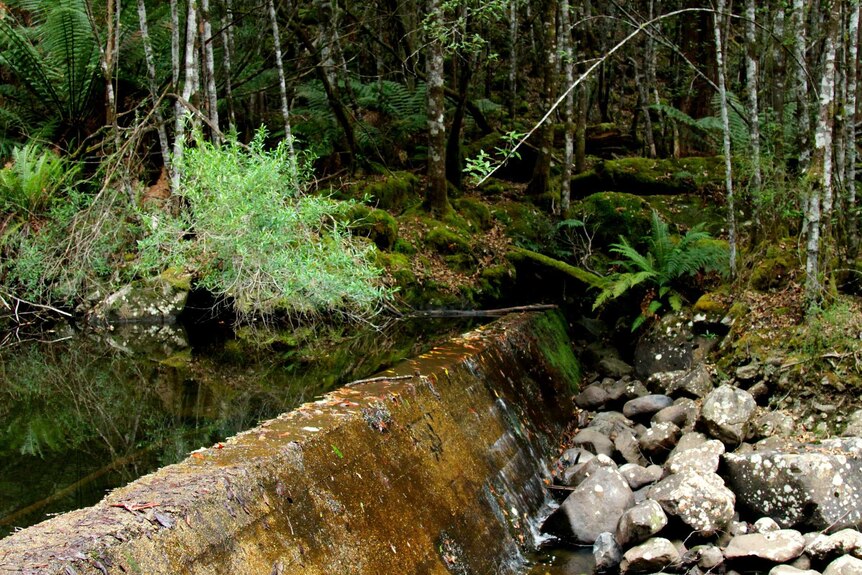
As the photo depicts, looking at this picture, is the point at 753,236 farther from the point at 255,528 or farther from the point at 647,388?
the point at 255,528

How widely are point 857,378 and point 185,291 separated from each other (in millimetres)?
8546

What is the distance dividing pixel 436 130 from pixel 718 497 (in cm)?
815

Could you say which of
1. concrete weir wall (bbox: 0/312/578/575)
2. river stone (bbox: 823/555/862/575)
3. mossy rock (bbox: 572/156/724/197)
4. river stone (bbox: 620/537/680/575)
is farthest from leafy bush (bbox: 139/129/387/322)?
mossy rock (bbox: 572/156/724/197)

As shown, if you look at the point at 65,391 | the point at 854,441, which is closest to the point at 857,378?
the point at 854,441

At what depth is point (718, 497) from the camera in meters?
5.30

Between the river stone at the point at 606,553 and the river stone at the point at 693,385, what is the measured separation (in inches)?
114

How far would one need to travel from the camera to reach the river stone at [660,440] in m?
6.69

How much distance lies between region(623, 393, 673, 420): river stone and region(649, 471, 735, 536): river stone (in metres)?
2.08

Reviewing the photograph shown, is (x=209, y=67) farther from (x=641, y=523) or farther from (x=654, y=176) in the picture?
(x=641, y=523)

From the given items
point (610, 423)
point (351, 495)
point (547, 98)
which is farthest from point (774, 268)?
point (351, 495)

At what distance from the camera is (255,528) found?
335 cm

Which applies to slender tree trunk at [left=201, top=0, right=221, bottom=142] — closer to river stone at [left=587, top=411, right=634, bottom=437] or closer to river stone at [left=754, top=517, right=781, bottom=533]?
river stone at [left=587, top=411, right=634, bottom=437]

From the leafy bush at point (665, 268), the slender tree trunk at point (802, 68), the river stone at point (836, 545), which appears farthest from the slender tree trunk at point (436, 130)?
the river stone at point (836, 545)

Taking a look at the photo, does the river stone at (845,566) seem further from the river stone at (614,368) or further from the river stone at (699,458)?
the river stone at (614,368)
